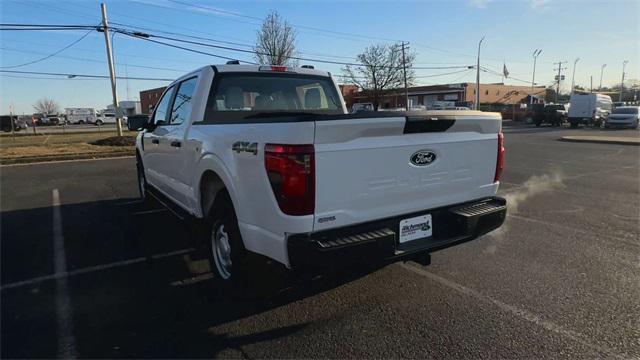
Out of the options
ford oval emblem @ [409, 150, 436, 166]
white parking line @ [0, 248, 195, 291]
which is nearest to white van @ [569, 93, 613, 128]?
ford oval emblem @ [409, 150, 436, 166]

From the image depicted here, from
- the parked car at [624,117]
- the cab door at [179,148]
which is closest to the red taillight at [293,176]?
the cab door at [179,148]

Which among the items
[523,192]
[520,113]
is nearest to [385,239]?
[523,192]

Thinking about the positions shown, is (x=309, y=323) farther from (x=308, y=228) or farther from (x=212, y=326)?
(x=308, y=228)

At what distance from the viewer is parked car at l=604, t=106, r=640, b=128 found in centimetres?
3177

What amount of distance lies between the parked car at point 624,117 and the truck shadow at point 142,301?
36.9 m

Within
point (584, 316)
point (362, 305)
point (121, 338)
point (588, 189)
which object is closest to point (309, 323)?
point (362, 305)

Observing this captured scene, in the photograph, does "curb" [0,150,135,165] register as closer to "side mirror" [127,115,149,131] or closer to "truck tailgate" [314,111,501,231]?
"side mirror" [127,115,149,131]

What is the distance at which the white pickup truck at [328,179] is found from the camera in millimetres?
2607

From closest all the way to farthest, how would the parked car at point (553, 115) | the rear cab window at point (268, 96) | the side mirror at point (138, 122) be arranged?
the rear cab window at point (268, 96)
the side mirror at point (138, 122)
the parked car at point (553, 115)

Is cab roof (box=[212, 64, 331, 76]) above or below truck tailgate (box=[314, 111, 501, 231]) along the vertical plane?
above

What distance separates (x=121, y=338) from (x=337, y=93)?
3537 mm

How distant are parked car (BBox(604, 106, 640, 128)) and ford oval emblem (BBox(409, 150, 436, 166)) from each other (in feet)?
121

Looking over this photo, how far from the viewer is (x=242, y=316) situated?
3.26 m

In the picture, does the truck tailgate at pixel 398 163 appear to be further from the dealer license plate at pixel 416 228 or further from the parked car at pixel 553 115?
the parked car at pixel 553 115
